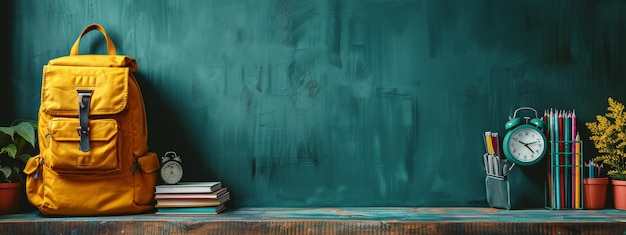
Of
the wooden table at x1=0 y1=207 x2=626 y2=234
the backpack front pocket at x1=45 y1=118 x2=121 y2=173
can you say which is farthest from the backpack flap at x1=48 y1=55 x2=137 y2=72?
the wooden table at x1=0 y1=207 x2=626 y2=234

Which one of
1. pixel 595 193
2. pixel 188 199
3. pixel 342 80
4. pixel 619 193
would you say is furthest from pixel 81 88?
pixel 619 193

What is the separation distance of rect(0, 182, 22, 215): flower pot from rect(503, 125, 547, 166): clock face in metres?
2.25

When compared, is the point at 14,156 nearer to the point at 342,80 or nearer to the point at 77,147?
the point at 77,147

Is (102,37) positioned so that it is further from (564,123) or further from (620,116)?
(620,116)

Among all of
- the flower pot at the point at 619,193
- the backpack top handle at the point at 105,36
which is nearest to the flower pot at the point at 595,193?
the flower pot at the point at 619,193

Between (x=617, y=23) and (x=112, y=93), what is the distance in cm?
→ 237

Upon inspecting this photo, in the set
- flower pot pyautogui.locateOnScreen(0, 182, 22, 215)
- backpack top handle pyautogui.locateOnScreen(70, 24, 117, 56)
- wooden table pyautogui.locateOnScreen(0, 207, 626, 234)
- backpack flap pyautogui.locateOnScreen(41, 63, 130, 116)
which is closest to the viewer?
wooden table pyautogui.locateOnScreen(0, 207, 626, 234)

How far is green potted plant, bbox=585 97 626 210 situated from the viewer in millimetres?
2217

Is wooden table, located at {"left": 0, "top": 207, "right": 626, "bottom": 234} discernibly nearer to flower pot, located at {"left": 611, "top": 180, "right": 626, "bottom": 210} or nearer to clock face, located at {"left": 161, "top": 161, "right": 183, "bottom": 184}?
flower pot, located at {"left": 611, "top": 180, "right": 626, "bottom": 210}

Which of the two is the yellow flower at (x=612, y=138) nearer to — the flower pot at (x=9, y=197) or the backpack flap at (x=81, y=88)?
the backpack flap at (x=81, y=88)

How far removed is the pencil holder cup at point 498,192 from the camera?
223 centimetres

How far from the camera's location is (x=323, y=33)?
2389 millimetres

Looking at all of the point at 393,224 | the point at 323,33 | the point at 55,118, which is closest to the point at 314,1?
the point at 323,33

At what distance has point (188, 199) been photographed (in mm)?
2172
